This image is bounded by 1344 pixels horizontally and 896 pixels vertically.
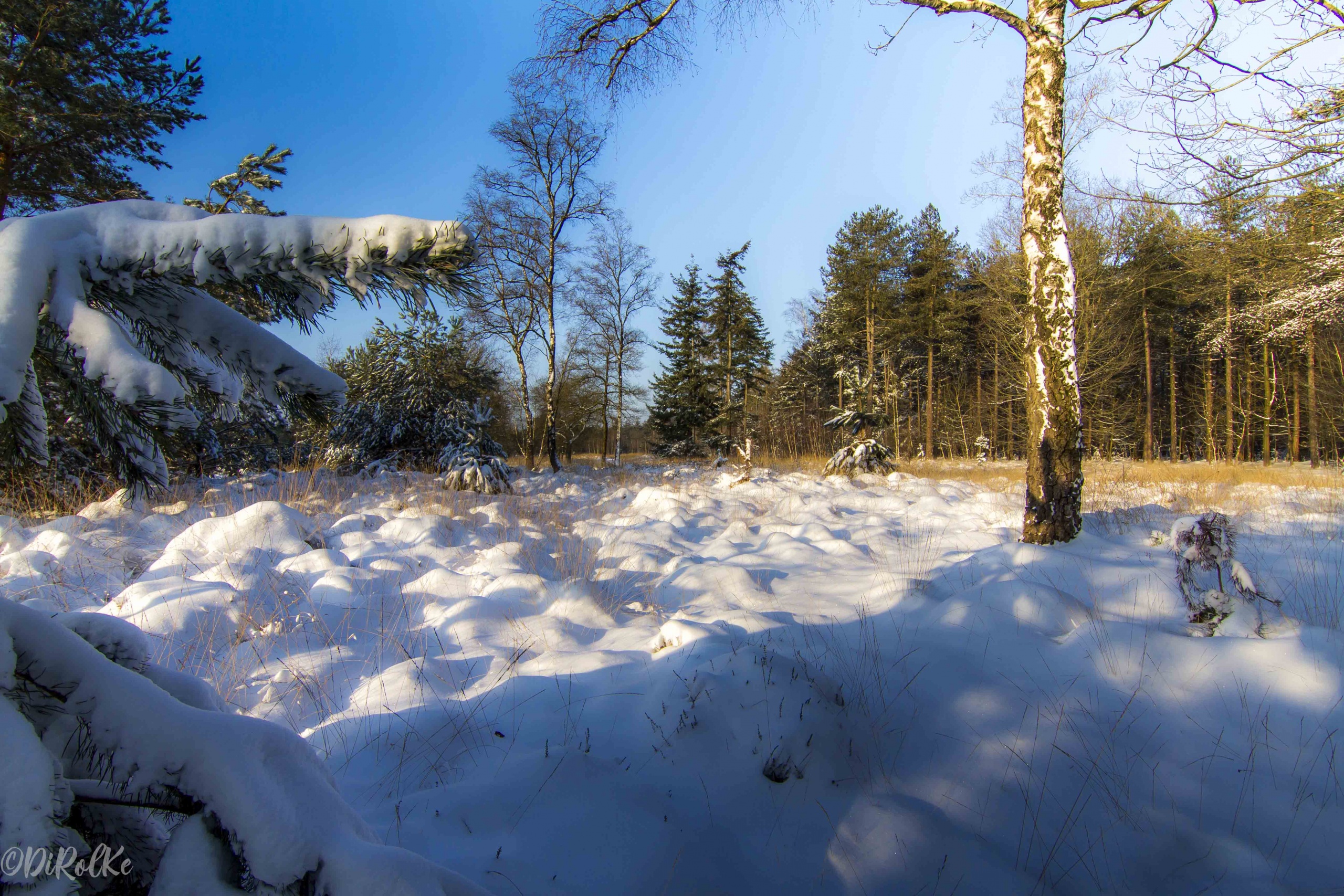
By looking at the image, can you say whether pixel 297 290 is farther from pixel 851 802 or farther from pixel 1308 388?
pixel 1308 388

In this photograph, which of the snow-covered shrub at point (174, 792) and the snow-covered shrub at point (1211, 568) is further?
the snow-covered shrub at point (1211, 568)

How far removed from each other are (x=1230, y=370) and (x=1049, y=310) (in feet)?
78.7

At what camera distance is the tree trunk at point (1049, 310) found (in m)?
4.05

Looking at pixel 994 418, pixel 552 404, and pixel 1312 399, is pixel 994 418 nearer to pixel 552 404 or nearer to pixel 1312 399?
pixel 1312 399

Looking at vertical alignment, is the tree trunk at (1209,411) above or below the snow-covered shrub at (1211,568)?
above

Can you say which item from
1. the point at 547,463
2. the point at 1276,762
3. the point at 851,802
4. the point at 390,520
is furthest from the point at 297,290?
the point at 547,463

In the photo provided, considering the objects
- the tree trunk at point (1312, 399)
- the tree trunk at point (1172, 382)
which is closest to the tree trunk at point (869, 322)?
the tree trunk at point (1172, 382)

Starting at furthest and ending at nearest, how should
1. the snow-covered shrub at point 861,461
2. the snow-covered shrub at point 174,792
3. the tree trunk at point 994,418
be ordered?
1. the tree trunk at point 994,418
2. the snow-covered shrub at point 861,461
3. the snow-covered shrub at point 174,792

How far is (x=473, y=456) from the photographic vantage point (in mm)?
8750

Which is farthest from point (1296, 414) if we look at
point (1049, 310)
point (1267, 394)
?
point (1049, 310)

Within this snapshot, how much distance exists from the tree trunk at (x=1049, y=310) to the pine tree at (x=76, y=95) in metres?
9.67

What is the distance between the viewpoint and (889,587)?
3.41 metres

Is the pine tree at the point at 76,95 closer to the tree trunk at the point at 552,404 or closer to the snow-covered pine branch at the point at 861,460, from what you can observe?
the tree trunk at the point at 552,404

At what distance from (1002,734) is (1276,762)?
0.86 metres
